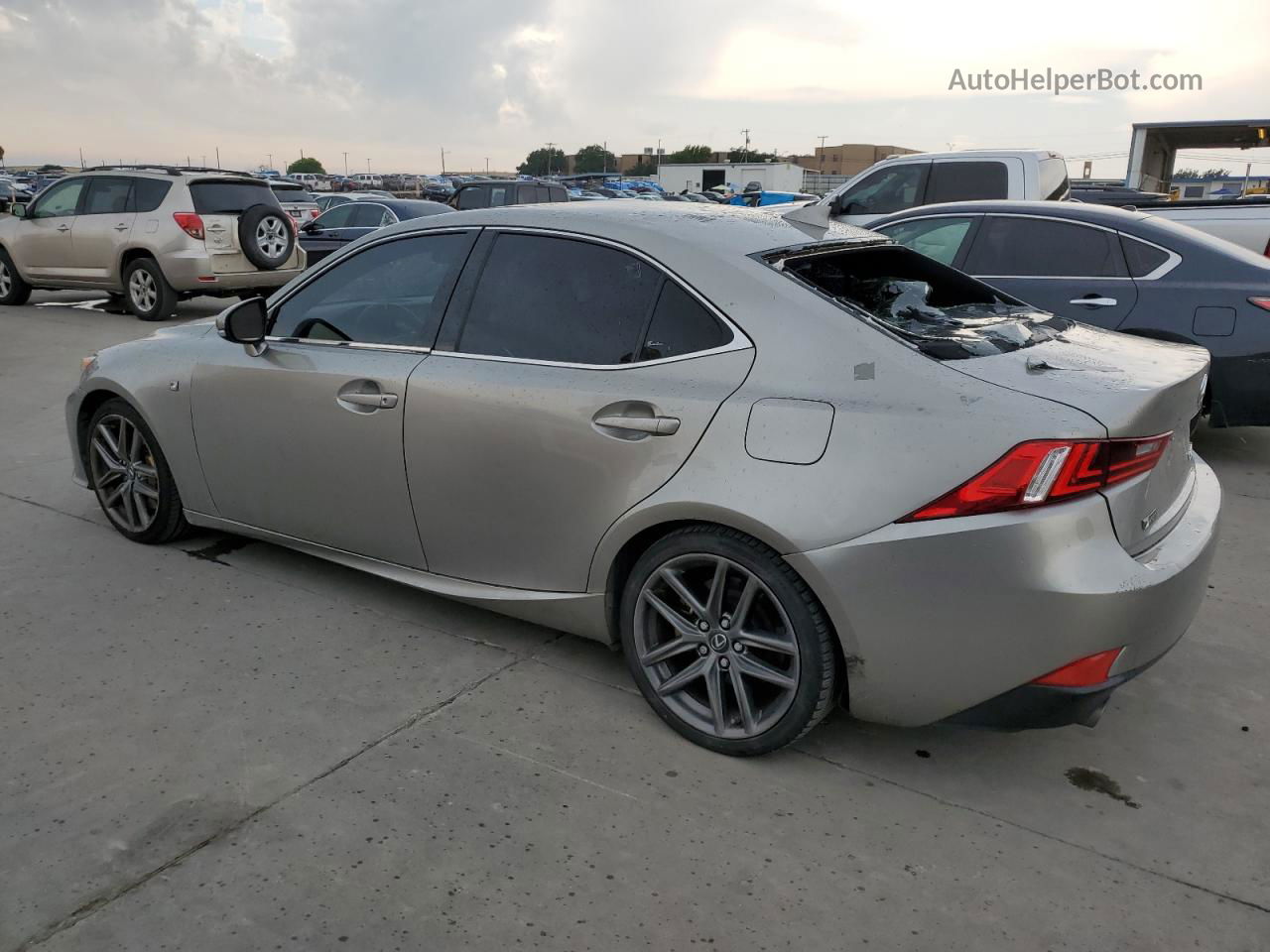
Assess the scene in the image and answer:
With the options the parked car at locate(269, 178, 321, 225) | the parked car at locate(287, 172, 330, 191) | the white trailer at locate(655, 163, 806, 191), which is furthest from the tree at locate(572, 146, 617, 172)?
the parked car at locate(269, 178, 321, 225)

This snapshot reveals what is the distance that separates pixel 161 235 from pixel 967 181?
355 inches

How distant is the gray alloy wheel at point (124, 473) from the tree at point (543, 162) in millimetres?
127938

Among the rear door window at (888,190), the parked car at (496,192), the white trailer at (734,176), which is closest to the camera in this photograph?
the rear door window at (888,190)

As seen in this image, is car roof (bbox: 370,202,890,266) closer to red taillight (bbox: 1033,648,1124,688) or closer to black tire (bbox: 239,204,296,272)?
red taillight (bbox: 1033,648,1124,688)

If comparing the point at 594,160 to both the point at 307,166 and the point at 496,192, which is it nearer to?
the point at 307,166

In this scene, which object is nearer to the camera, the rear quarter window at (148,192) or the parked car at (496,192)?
the rear quarter window at (148,192)

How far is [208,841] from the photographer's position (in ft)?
8.84

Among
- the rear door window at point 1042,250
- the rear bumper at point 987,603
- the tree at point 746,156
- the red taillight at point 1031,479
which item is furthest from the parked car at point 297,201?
the tree at point 746,156

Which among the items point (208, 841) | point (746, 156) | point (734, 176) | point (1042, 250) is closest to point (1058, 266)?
point (1042, 250)

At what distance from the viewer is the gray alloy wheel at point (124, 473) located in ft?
15.4

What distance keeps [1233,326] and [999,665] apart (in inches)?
167

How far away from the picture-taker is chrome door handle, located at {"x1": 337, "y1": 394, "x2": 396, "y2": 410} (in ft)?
12.0

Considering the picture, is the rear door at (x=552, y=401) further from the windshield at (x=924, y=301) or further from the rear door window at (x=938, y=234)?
the rear door window at (x=938, y=234)

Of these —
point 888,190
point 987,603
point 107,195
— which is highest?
point 888,190
